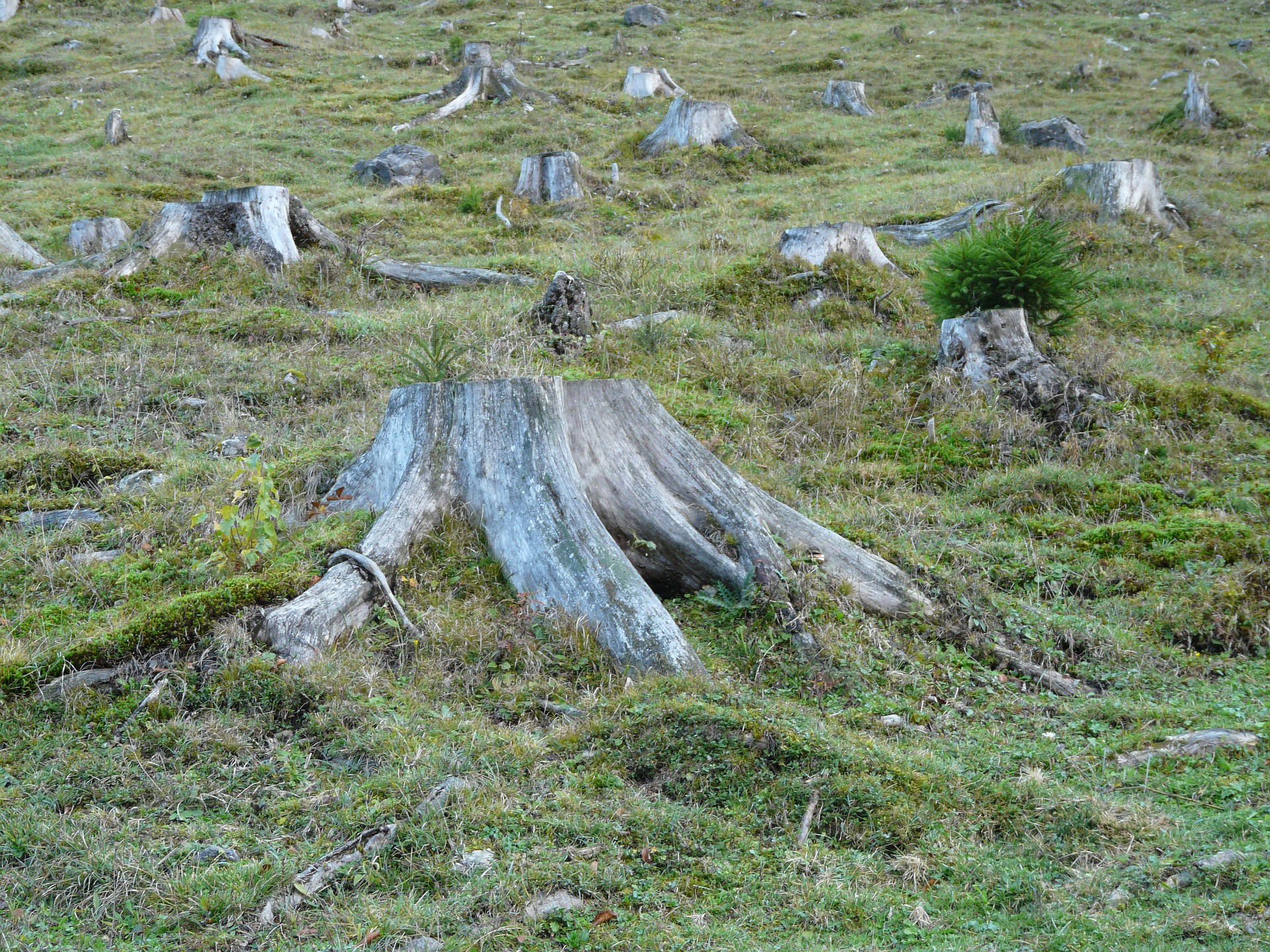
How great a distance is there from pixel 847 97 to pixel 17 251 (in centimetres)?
1745

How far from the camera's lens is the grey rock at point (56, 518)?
19.2ft

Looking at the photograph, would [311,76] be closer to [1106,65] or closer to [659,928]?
[1106,65]

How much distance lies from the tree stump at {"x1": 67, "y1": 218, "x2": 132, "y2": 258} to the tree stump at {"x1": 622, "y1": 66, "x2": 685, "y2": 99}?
45.5 ft

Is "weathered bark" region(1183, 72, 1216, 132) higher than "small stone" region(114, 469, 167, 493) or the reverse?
higher

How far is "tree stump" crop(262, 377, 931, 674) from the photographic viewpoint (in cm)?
513

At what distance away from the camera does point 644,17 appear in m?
31.0

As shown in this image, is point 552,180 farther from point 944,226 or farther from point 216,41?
point 216,41

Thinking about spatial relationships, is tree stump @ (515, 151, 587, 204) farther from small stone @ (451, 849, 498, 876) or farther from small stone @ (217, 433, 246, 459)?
small stone @ (451, 849, 498, 876)

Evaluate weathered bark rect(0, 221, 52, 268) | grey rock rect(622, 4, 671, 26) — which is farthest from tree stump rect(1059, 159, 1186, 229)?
grey rock rect(622, 4, 671, 26)

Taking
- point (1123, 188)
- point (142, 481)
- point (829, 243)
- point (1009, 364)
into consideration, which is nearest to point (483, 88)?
point (829, 243)

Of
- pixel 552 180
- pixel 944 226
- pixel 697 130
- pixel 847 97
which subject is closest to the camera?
pixel 944 226

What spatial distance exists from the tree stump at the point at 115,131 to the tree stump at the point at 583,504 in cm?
1606

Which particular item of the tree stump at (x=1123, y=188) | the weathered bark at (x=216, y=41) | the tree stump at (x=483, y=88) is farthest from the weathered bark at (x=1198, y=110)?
the weathered bark at (x=216, y=41)

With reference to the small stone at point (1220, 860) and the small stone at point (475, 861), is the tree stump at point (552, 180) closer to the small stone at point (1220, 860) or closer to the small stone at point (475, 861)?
the small stone at point (475, 861)
